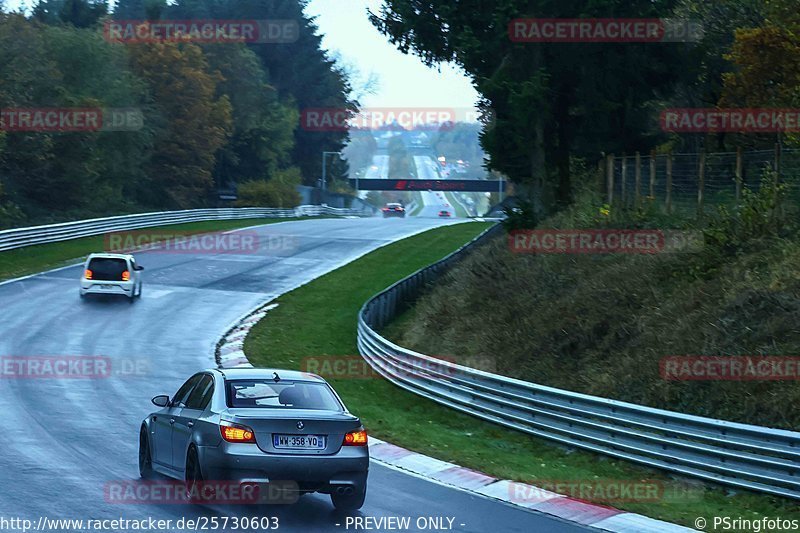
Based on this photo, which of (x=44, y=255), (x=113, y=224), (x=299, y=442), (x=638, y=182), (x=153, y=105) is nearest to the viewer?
(x=299, y=442)

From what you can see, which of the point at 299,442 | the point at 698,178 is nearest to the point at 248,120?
the point at 698,178

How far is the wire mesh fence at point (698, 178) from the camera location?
21.5 meters

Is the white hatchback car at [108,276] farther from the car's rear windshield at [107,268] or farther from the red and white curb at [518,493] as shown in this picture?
the red and white curb at [518,493]

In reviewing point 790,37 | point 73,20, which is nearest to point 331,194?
point 73,20

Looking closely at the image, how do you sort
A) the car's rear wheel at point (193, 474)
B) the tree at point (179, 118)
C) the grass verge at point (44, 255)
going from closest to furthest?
the car's rear wheel at point (193, 474)
the grass verge at point (44, 255)
the tree at point (179, 118)

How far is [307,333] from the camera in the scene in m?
31.1

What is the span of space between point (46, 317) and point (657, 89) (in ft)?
66.9

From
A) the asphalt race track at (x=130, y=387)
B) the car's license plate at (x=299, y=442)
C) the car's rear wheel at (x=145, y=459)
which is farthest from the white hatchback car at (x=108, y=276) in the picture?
the car's license plate at (x=299, y=442)

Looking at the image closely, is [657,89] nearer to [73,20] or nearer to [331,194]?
[73,20]

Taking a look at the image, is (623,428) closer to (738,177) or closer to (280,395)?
(280,395)

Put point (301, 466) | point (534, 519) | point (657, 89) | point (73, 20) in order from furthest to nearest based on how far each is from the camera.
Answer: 1. point (73, 20)
2. point (657, 89)
3. point (534, 519)
4. point (301, 466)

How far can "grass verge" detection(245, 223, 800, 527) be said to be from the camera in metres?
12.5

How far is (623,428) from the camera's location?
49.6 ft

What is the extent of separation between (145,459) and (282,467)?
2850 millimetres
